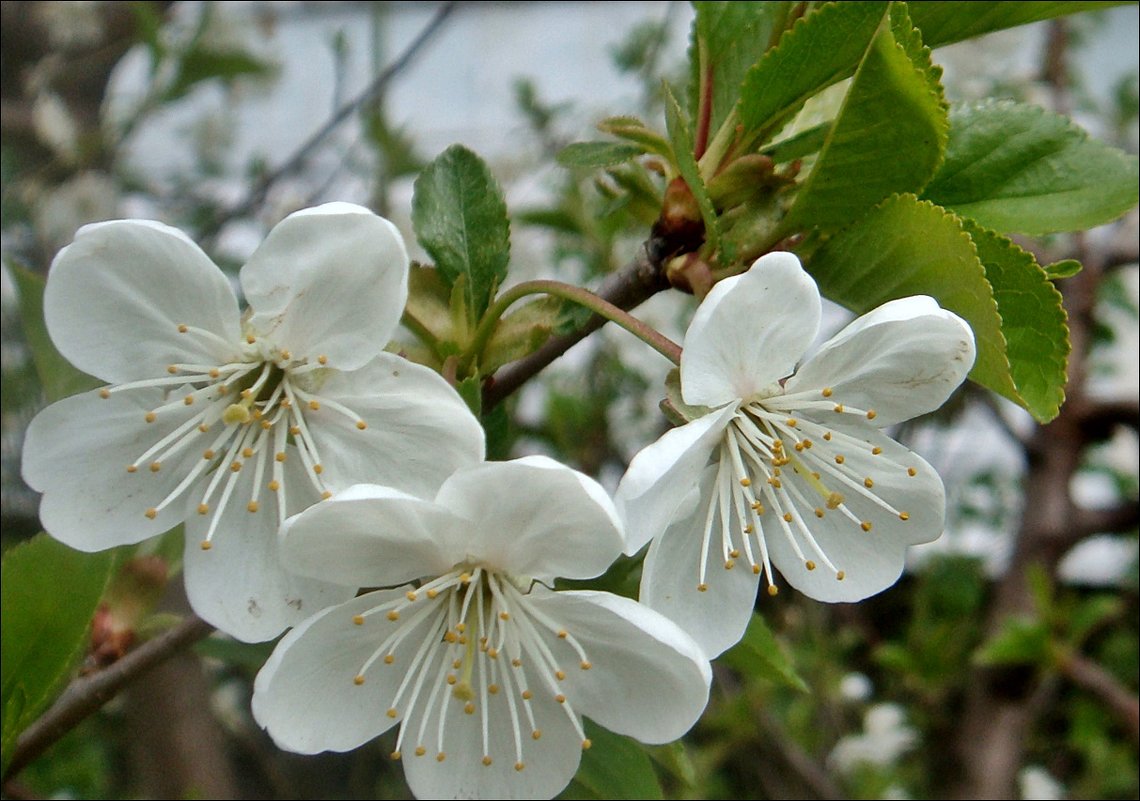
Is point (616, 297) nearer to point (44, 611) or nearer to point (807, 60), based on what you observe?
point (807, 60)

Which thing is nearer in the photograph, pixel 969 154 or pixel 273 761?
pixel 969 154

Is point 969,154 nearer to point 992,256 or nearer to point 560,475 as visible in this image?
point 992,256

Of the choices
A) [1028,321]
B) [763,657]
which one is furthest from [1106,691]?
[1028,321]

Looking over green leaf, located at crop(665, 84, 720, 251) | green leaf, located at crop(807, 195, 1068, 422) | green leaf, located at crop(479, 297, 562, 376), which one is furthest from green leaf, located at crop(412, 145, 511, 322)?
green leaf, located at crop(807, 195, 1068, 422)

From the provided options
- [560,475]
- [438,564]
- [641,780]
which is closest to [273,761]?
[641,780]

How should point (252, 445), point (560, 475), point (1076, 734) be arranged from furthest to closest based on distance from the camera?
point (1076, 734)
point (252, 445)
point (560, 475)

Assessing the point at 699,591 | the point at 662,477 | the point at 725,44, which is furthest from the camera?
the point at 725,44
